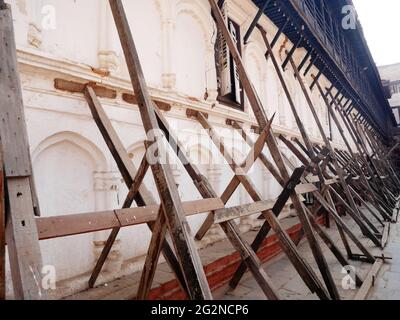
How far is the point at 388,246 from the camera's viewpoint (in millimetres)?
5531

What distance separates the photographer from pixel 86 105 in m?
3.18

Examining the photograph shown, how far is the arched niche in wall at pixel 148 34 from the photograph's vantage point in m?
4.04

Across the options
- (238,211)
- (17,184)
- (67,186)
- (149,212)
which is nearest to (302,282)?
(238,211)

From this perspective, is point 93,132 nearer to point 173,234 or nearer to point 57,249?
point 57,249

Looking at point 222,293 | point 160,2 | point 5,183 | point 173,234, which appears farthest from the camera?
point 160,2

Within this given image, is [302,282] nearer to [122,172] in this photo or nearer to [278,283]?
[278,283]

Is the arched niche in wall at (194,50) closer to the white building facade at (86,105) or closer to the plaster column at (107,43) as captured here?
the white building facade at (86,105)

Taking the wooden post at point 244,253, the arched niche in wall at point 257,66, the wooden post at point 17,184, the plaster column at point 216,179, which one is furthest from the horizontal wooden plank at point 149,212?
the arched niche in wall at point 257,66

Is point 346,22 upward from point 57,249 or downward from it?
upward

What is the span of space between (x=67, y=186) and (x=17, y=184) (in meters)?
1.85

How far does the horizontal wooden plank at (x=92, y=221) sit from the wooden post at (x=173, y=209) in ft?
1.19
